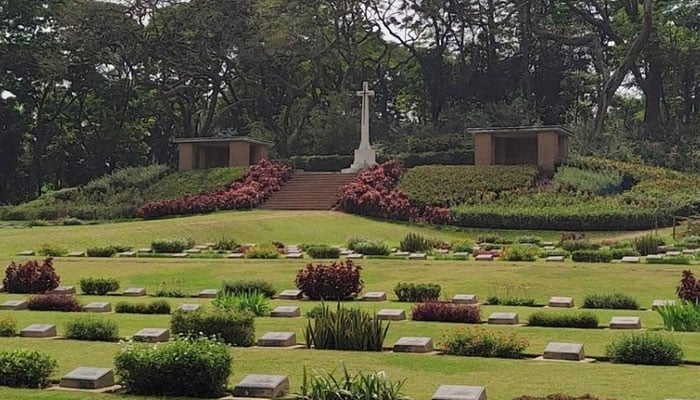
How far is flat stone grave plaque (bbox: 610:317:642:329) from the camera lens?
1224 centimetres

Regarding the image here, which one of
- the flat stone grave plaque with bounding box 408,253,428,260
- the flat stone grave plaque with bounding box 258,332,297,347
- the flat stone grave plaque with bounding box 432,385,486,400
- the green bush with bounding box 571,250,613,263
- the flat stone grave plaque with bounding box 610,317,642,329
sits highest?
the flat stone grave plaque with bounding box 432,385,486,400

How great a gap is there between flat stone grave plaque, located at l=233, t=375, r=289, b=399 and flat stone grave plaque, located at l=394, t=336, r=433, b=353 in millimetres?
2287

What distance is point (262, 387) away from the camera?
27.6 ft

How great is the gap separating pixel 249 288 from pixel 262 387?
7680 millimetres

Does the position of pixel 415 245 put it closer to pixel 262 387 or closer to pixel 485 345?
pixel 485 345

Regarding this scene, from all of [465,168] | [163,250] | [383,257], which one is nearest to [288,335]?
[383,257]

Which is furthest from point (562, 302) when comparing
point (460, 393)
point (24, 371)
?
point (24, 371)

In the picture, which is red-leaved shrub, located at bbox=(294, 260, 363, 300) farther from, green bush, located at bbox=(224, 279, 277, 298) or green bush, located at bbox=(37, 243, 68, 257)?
green bush, located at bbox=(37, 243, 68, 257)

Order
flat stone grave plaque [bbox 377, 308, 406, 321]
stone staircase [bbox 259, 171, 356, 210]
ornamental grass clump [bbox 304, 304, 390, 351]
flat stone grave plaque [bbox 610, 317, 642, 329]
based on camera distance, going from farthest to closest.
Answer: stone staircase [bbox 259, 171, 356, 210] → flat stone grave plaque [bbox 377, 308, 406, 321] → flat stone grave plaque [bbox 610, 317, 642, 329] → ornamental grass clump [bbox 304, 304, 390, 351]

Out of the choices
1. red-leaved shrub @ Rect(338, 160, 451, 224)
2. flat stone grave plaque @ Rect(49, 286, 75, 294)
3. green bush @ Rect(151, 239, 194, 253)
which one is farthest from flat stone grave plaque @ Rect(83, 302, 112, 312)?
red-leaved shrub @ Rect(338, 160, 451, 224)

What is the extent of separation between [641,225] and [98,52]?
31.5 meters

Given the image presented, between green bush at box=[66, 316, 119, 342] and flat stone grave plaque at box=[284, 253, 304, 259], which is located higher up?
green bush at box=[66, 316, 119, 342]

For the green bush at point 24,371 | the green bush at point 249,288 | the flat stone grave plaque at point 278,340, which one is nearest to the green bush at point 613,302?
the green bush at point 249,288

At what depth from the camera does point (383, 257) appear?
24.0 m
